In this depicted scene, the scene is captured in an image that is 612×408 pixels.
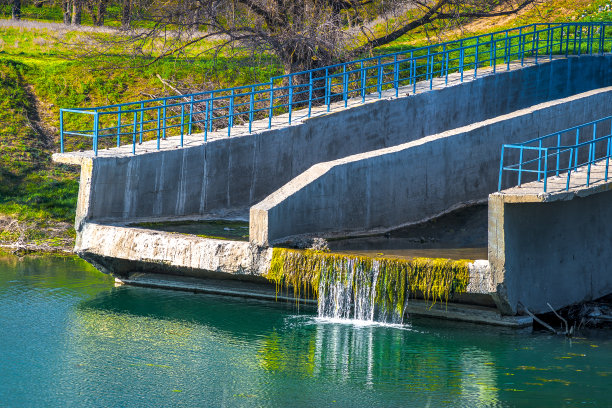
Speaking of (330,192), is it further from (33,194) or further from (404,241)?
(33,194)

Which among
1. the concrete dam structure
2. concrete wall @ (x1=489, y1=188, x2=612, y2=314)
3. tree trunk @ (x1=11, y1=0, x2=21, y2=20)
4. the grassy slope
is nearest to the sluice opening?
the concrete dam structure

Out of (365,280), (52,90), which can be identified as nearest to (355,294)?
(365,280)

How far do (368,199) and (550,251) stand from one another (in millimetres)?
3632

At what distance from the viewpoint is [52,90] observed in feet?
100

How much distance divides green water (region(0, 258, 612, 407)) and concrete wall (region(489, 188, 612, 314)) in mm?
835

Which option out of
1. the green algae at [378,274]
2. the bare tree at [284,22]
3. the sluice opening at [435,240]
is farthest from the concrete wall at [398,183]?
the bare tree at [284,22]

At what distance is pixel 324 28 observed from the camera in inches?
957

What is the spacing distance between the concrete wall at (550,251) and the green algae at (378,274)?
689 millimetres

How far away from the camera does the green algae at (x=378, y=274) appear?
1511 cm

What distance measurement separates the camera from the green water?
12.3 metres

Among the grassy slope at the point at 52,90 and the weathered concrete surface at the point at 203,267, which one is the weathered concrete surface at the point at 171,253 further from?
the grassy slope at the point at 52,90

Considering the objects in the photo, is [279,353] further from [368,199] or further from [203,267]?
[368,199]

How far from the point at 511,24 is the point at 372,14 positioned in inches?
445

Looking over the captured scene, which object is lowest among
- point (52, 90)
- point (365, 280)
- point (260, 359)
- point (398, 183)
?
point (260, 359)
